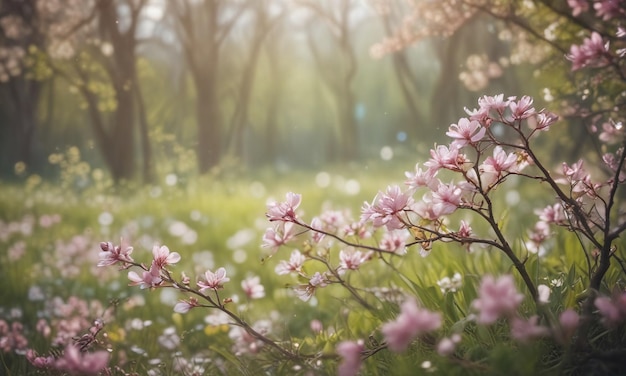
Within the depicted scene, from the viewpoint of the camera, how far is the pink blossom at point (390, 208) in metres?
1.82

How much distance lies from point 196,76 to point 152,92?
14.6 feet

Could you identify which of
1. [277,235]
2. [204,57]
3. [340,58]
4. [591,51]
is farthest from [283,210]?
[340,58]

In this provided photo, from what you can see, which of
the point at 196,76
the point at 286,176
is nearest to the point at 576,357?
the point at 196,76

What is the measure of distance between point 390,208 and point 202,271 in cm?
280

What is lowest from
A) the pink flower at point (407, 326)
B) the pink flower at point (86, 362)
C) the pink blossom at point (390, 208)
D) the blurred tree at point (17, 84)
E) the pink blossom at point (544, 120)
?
the pink flower at point (407, 326)

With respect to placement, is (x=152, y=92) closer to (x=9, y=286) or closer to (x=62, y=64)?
(x=62, y=64)

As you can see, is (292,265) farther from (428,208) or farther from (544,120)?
(544,120)

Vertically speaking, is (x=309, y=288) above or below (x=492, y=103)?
below

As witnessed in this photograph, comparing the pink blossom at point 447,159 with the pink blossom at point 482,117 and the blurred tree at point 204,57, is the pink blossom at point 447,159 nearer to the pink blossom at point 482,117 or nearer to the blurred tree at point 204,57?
the pink blossom at point 482,117

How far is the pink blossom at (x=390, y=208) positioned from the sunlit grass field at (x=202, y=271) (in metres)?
0.42

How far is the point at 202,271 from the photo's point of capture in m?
4.34

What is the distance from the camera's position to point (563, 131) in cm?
591

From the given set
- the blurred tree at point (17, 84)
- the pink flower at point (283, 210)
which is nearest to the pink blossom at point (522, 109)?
the pink flower at point (283, 210)

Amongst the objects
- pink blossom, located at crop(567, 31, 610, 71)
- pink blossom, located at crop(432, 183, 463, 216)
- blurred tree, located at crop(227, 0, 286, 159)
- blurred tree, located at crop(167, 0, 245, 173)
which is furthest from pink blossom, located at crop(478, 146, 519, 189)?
blurred tree, located at crop(227, 0, 286, 159)
